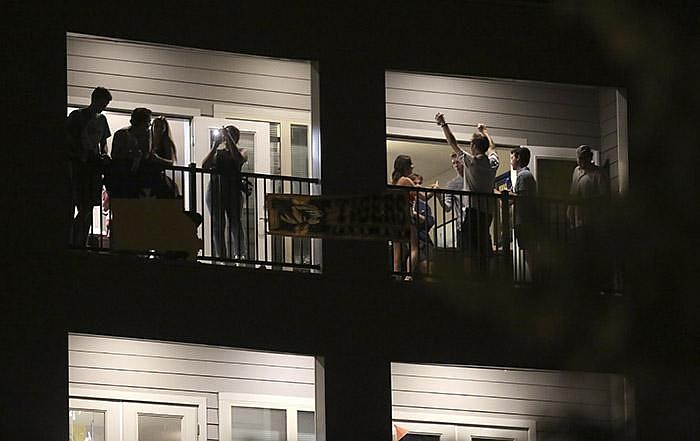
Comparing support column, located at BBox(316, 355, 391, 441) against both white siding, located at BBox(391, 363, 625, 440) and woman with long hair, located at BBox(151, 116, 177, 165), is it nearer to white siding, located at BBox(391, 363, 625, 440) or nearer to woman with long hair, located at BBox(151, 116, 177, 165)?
white siding, located at BBox(391, 363, 625, 440)

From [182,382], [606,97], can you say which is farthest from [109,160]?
[606,97]

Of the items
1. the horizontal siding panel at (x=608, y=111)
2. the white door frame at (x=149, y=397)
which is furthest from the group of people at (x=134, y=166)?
the horizontal siding panel at (x=608, y=111)

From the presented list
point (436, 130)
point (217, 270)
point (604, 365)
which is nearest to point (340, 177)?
point (217, 270)

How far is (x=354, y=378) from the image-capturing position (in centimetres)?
1698

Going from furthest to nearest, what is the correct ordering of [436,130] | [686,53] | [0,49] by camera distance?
[436,130] → [0,49] → [686,53]

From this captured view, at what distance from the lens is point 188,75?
1886cm

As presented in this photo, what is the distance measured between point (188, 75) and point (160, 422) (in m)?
4.26

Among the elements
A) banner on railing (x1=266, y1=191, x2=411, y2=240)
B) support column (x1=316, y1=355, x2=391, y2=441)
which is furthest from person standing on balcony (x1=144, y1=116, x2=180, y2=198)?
support column (x1=316, y1=355, x2=391, y2=441)

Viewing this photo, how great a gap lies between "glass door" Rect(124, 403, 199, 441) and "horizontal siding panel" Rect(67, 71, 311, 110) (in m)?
3.81

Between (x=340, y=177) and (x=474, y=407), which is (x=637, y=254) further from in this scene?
(x=474, y=407)

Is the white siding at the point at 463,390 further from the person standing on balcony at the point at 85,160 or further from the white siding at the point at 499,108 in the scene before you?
the person standing on balcony at the point at 85,160

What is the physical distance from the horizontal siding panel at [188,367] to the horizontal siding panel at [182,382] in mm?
57

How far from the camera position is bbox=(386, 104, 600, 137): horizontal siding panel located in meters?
20.1

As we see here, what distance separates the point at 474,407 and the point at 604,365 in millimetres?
18452
